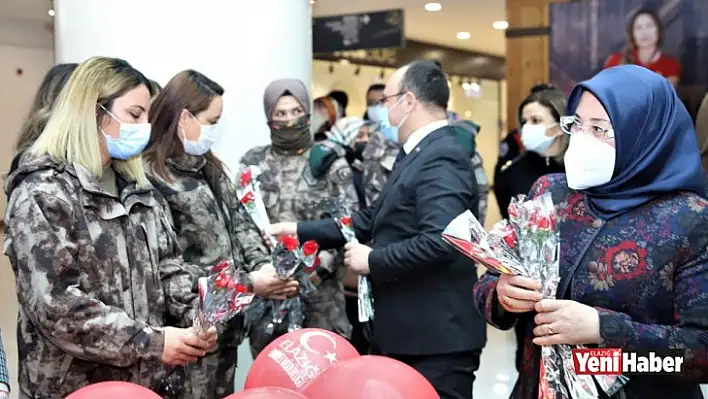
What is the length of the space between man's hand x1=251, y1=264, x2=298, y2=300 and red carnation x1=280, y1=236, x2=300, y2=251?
12 cm

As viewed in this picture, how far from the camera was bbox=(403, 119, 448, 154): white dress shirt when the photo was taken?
9.74 feet

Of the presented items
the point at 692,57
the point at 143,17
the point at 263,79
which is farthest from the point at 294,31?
the point at 692,57

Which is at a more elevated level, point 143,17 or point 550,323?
point 143,17

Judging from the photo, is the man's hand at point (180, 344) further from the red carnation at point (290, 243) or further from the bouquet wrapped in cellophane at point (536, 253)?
the red carnation at point (290, 243)

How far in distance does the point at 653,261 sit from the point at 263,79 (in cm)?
291

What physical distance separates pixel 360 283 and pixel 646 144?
1.48 m

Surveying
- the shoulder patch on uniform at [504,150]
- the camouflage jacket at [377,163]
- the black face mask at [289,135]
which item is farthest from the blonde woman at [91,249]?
the shoulder patch on uniform at [504,150]

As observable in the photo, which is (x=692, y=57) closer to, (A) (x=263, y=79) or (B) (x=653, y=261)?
(A) (x=263, y=79)

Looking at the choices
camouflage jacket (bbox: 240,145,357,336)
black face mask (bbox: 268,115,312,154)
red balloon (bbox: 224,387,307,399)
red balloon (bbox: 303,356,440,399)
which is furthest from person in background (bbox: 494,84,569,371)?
red balloon (bbox: 224,387,307,399)

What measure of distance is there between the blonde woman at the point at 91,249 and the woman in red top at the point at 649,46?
6268mm

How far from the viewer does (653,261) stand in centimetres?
173

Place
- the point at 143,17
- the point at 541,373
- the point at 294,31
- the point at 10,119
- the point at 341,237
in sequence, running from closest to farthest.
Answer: the point at 541,373
the point at 341,237
the point at 143,17
the point at 294,31
the point at 10,119

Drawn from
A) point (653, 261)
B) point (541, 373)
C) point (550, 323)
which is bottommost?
point (541, 373)

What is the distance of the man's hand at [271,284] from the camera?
3037mm
